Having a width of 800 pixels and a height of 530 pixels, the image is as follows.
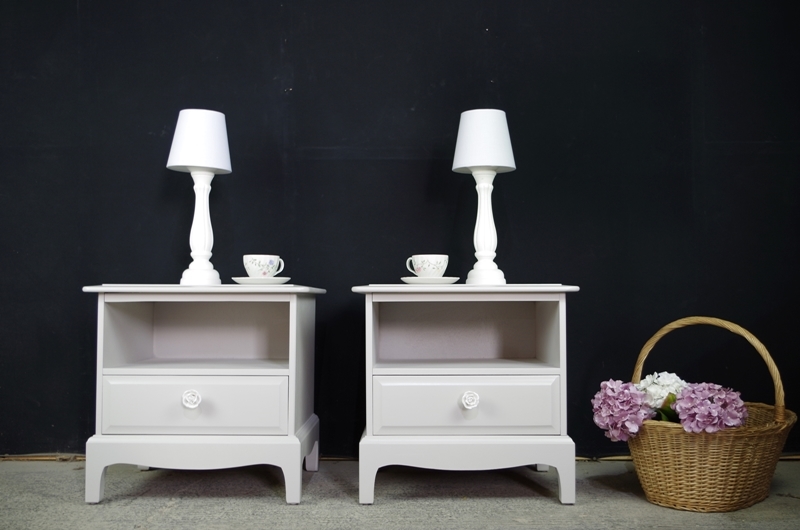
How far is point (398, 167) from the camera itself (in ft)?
7.82

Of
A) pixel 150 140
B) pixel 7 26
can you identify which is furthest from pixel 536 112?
pixel 7 26

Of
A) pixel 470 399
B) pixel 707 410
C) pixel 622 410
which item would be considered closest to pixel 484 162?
pixel 470 399

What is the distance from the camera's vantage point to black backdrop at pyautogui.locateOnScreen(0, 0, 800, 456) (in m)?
2.36

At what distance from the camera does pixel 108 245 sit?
2361mm

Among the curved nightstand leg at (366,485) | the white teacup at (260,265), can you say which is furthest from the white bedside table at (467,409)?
the white teacup at (260,265)

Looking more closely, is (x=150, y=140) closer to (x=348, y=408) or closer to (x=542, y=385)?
(x=348, y=408)

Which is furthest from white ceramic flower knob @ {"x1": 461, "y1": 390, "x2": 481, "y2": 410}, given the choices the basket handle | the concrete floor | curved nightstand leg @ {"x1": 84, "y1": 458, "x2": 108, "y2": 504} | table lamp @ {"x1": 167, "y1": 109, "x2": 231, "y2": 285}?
curved nightstand leg @ {"x1": 84, "y1": 458, "x2": 108, "y2": 504}

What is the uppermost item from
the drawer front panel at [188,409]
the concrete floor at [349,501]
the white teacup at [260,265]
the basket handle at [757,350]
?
the white teacup at [260,265]

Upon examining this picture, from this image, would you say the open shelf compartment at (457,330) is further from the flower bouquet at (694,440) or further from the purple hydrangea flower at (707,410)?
the purple hydrangea flower at (707,410)

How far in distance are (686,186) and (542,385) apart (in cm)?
102

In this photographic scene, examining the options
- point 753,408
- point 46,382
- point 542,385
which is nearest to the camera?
point 542,385

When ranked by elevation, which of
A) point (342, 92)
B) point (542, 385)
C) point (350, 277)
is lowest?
point (542, 385)

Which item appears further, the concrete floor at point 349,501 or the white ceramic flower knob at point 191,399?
the white ceramic flower knob at point 191,399

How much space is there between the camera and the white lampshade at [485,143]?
6.69ft
